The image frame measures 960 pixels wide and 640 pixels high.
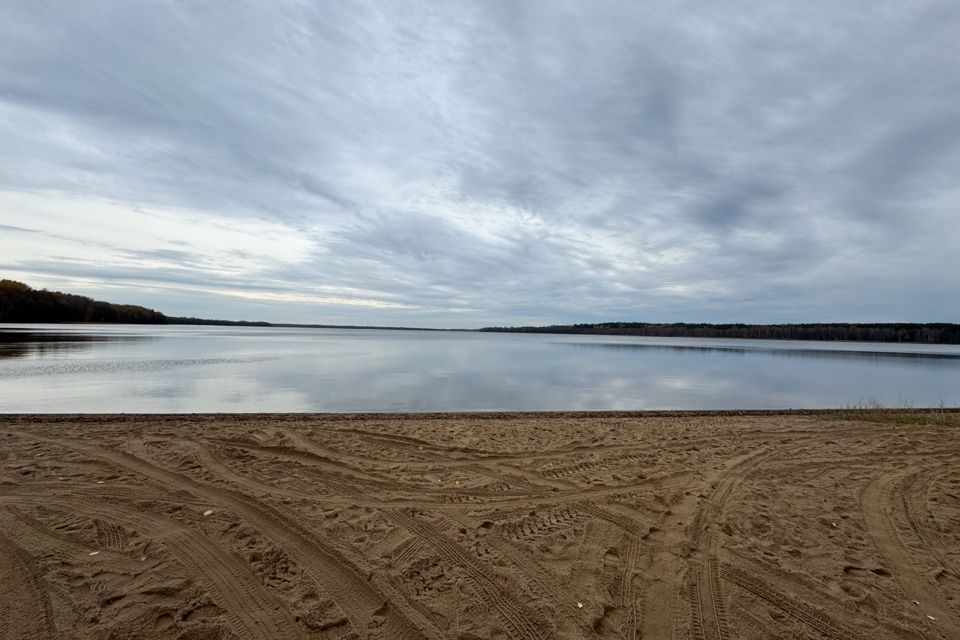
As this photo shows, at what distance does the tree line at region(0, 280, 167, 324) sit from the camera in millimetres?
86500

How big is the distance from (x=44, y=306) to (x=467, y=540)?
126 meters

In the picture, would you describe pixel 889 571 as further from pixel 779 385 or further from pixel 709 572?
pixel 779 385

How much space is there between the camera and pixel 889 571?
389 cm

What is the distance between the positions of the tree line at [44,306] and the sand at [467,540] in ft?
375

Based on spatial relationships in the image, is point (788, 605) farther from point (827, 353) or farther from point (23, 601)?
point (827, 353)

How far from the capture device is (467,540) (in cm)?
435

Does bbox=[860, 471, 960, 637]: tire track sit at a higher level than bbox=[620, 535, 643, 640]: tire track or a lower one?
higher

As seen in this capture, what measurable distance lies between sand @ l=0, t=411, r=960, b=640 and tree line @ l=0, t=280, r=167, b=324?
11424 centimetres

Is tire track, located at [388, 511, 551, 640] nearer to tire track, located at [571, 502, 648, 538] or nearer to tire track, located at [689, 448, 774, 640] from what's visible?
tire track, located at [689, 448, 774, 640]

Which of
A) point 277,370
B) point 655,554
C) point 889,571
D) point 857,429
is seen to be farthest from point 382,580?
point 277,370

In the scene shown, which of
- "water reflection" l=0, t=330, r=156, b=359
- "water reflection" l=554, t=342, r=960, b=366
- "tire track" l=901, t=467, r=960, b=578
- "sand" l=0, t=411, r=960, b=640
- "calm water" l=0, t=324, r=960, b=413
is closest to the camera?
"sand" l=0, t=411, r=960, b=640

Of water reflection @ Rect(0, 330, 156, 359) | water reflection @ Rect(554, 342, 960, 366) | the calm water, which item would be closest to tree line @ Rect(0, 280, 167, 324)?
water reflection @ Rect(0, 330, 156, 359)

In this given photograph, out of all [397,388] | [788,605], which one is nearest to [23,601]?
[788,605]

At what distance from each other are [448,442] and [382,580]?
4.73 metres
